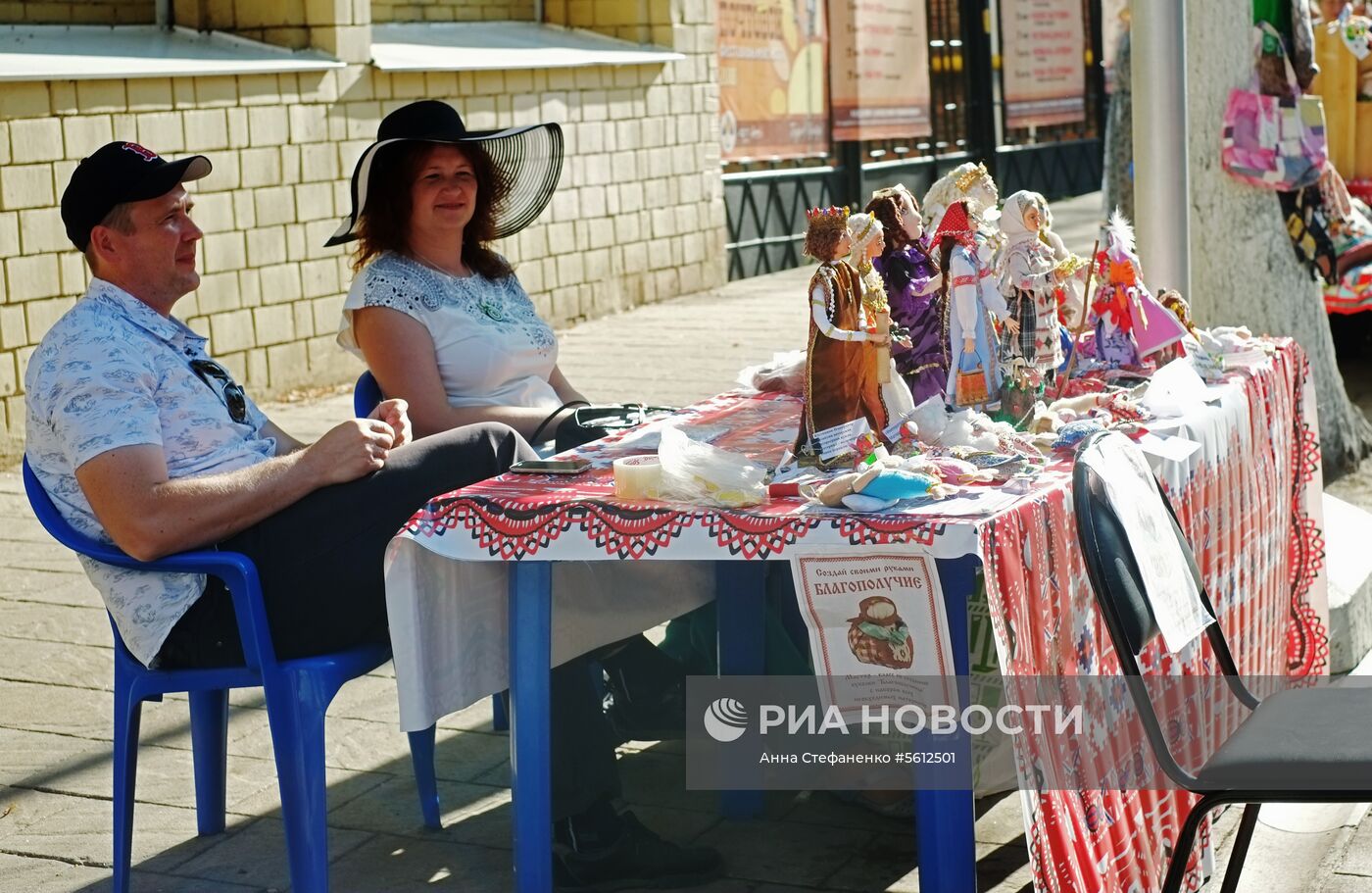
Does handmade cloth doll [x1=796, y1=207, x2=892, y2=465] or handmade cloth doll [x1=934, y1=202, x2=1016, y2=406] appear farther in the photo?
handmade cloth doll [x1=934, y1=202, x2=1016, y2=406]

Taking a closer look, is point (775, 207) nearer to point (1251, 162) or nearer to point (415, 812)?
point (1251, 162)

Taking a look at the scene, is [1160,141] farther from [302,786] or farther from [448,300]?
[302,786]

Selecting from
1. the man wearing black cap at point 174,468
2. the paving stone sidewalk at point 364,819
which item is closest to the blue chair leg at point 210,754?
the paving stone sidewalk at point 364,819

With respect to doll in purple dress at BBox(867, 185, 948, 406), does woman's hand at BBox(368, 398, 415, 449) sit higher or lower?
lower

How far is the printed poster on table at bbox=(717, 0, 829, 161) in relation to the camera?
12.9m

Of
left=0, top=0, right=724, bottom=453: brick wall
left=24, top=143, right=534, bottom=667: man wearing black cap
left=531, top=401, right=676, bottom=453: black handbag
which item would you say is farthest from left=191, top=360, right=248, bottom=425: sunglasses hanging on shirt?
left=0, top=0, right=724, bottom=453: brick wall

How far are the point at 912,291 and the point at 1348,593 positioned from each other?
70.5 inches

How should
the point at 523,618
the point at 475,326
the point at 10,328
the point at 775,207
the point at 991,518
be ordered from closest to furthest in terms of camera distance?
the point at 991,518
the point at 523,618
the point at 475,326
the point at 10,328
the point at 775,207

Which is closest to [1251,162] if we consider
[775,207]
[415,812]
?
[415,812]

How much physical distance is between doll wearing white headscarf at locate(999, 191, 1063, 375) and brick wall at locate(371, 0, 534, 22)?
7.45 m

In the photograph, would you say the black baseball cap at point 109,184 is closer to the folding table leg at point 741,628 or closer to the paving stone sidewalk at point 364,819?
the paving stone sidewalk at point 364,819

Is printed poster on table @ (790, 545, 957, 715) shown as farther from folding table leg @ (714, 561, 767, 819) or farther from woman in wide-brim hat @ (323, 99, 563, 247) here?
woman in wide-brim hat @ (323, 99, 563, 247)

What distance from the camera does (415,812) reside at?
3777 millimetres

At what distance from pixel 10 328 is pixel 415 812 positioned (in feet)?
Result: 14.6
